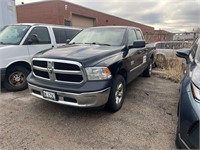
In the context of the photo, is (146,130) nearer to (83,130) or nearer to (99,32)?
(83,130)

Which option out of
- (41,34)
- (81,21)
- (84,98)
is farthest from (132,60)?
(81,21)

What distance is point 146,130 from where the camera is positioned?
3061 millimetres

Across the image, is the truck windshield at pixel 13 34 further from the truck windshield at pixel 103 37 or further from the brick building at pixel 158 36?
the brick building at pixel 158 36

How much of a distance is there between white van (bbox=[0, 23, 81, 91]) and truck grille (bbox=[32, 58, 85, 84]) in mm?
1681

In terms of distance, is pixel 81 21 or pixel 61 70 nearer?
pixel 61 70

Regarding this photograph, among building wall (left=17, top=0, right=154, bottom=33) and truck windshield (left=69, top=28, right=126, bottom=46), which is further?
building wall (left=17, top=0, right=154, bottom=33)

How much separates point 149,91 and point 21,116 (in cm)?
335

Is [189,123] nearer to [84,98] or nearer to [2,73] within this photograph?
[84,98]

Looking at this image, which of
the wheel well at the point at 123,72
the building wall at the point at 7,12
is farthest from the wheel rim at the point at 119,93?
the building wall at the point at 7,12

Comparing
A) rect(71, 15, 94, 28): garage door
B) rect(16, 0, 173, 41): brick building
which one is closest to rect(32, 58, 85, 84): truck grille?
rect(16, 0, 173, 41): brick building

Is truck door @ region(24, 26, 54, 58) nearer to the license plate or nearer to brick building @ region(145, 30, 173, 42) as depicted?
the license plate

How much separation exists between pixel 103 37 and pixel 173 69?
12.1ft

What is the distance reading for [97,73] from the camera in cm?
307

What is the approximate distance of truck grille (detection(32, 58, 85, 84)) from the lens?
3.04 meters
